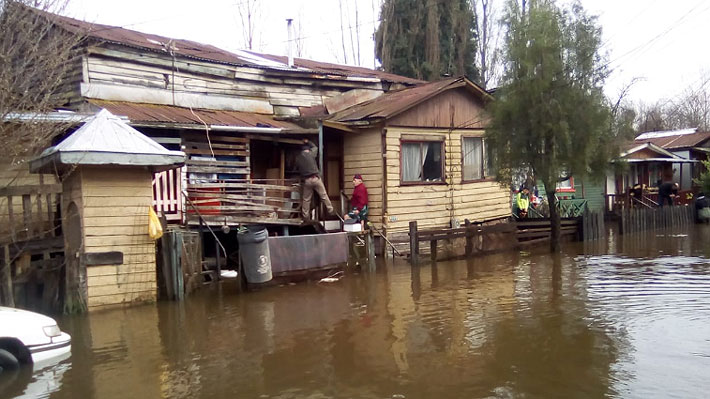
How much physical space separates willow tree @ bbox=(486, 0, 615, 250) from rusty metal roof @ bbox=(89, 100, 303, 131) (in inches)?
252

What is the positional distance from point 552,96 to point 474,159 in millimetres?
3568

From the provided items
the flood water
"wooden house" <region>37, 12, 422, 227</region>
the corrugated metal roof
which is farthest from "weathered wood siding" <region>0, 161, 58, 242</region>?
the corrugated metal roof

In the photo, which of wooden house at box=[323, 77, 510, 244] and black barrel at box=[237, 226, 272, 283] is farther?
wooden house at box=[323, 77, 510, 244]

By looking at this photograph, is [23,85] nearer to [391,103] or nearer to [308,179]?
[308,179]

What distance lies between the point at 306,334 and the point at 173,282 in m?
3.86

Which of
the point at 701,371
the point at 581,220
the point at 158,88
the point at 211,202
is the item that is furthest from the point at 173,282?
the point at 581,220

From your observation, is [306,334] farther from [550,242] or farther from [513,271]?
[550,242]

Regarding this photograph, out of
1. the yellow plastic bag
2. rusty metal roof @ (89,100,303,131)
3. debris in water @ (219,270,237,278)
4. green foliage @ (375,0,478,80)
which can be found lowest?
debris in water @ (219,270,237,278)

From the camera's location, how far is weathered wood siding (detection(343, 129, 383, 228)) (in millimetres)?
17938

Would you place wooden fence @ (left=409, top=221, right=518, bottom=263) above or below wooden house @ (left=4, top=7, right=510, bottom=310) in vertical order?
below

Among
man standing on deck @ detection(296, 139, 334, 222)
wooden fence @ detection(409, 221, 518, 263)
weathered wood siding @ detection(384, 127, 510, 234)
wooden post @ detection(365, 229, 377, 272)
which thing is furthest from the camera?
weathered wood siding @ detection(384, 127, 510, 234)

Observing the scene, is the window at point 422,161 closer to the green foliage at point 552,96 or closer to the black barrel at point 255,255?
the green foliage at point 552,96

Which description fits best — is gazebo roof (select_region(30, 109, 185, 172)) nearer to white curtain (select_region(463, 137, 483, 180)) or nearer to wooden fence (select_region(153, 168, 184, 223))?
wooden fence (select_region(153, 168, 184, 223))

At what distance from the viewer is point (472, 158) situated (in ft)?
68.3
